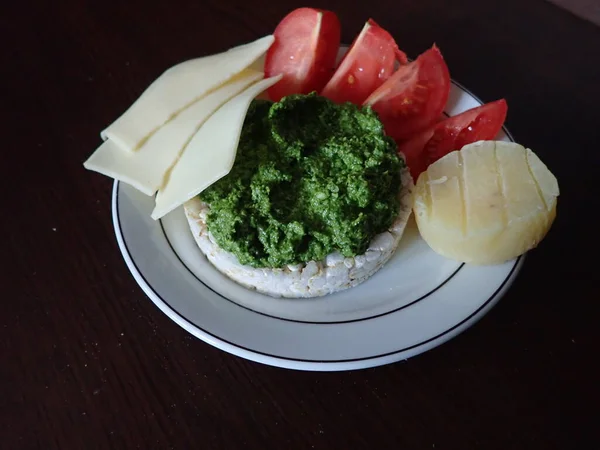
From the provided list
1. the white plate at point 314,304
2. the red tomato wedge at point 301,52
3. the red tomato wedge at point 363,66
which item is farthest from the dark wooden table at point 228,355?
the red tomato wedge at point 301,52

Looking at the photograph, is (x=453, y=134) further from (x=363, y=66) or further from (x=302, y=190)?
(x=302, y=190)

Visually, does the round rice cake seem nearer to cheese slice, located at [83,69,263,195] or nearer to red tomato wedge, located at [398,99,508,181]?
cheese slice, located at [83,69,263,195]

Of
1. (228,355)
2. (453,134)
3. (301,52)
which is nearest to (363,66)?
(301,52)

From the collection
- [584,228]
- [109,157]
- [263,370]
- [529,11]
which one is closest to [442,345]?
[263,370]

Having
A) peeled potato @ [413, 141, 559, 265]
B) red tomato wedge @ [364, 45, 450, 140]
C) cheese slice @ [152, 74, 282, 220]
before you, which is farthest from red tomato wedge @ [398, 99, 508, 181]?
cheese slice @ [152, 74, 282, 220]

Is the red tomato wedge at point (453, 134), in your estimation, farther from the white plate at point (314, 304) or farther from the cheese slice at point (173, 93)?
the cheese slice at point (173, 93)
